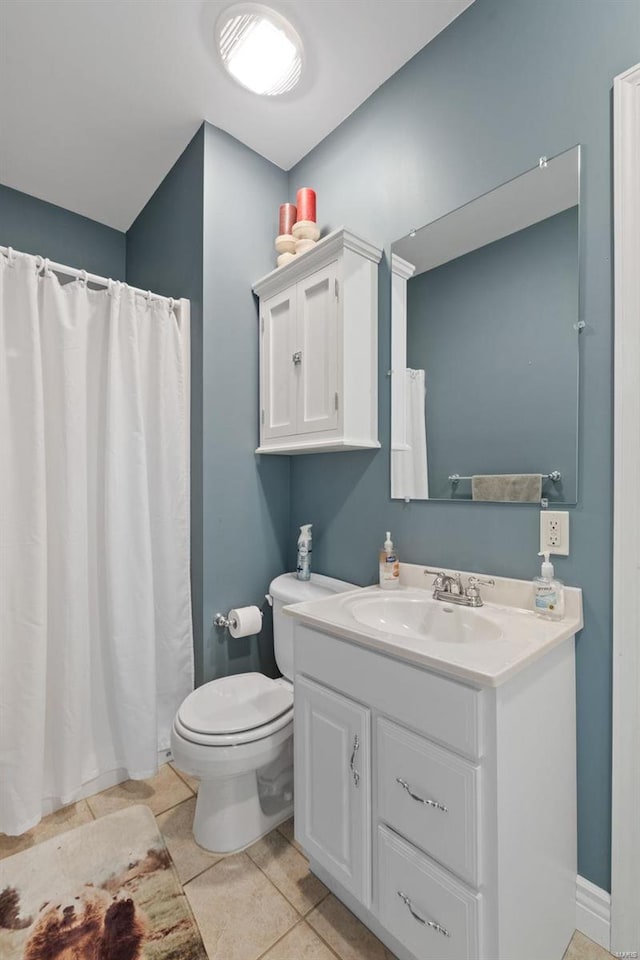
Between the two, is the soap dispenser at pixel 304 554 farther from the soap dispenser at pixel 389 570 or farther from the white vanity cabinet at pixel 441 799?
the white vanity cabinet at pixel 441 799

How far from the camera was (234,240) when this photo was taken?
187cm

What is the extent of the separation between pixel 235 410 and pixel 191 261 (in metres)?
0.66

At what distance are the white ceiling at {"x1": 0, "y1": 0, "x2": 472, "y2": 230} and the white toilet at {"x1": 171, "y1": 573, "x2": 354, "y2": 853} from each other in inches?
87.2

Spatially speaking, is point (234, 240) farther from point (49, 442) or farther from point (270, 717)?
point (270, 717)

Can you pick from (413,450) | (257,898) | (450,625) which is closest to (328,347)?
(413,450)

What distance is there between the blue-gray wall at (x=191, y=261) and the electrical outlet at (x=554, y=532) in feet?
4.02

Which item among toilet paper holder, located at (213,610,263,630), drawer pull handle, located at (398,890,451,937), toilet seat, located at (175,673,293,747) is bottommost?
drawer pull handle, located at (398,890,451,937)

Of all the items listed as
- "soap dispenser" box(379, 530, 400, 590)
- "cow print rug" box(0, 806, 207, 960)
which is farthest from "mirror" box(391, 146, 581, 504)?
"cow print rug" box(0, 806, 207, 960)

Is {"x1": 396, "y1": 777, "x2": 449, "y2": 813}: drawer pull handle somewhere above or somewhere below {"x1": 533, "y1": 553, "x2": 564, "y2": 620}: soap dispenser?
below

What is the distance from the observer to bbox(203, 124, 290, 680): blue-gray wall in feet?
5.88

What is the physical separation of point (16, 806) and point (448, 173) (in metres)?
2.48

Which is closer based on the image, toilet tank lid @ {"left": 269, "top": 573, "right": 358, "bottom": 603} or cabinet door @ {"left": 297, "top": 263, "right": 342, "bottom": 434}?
cabinet door @ {"left": 297, "top": 263, "right": 342, "bottom": 434}

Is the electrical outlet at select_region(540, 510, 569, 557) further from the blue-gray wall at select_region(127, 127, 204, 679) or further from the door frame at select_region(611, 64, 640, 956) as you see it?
the blue-gray wall at select_region(127, 127, 204, 679)

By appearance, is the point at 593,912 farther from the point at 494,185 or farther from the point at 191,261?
the point at 191,261
